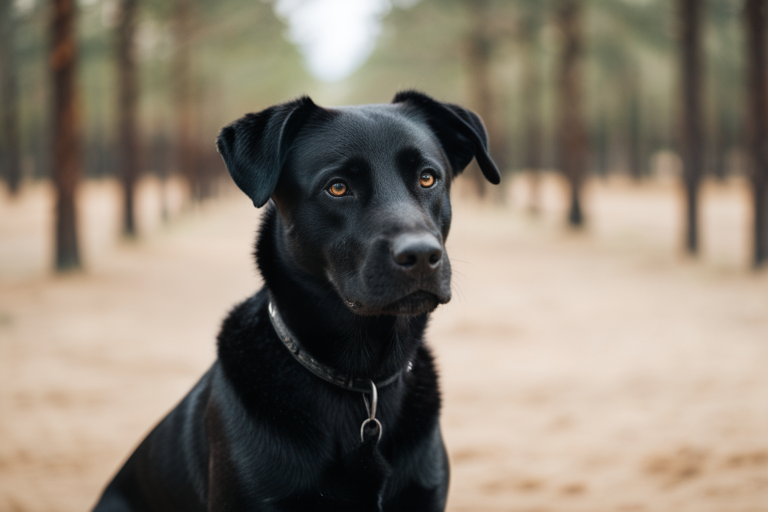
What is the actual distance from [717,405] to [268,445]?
4.45m

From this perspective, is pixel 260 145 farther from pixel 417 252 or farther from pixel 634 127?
Answer: pixel 634 127

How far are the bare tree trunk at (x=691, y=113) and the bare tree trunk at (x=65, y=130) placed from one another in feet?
36.4

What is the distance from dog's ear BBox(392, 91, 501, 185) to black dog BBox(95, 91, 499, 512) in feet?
0.72

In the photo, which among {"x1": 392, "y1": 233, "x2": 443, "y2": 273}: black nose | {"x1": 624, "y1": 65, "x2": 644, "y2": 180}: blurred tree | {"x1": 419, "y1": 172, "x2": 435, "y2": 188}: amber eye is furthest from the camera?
{"x1": 624, "y1": 65, "x2": 644, "y2": 180}: blurred tree

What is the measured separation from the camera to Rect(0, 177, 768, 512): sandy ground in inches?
169

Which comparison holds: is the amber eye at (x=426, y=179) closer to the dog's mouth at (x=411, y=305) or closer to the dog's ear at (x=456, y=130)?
the dog's ear at (x=456, y=130)

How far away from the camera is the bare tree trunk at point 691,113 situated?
13164mm

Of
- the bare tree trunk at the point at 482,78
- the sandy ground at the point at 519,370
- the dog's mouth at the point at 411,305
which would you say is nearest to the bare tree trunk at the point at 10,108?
the sandy ground at the point at 519,370

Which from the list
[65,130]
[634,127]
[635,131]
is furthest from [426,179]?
[635,131]

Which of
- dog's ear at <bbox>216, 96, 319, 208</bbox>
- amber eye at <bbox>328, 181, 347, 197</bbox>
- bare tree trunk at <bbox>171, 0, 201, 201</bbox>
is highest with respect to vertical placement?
bare tree trunk at <bbox>171, 0, 201, 201</bbox>

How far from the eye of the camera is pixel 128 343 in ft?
25.7

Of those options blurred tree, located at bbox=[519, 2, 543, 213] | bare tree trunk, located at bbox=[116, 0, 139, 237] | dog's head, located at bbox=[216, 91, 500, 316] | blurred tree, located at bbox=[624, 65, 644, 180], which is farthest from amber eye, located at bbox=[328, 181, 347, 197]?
blurred tree, located at bbox=[624, 65, 644, 180]

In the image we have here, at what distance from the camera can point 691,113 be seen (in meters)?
13.3

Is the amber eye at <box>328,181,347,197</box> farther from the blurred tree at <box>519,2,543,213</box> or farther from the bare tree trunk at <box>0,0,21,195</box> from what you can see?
the bare tree trunk at <box>0,0,21,195</box>
